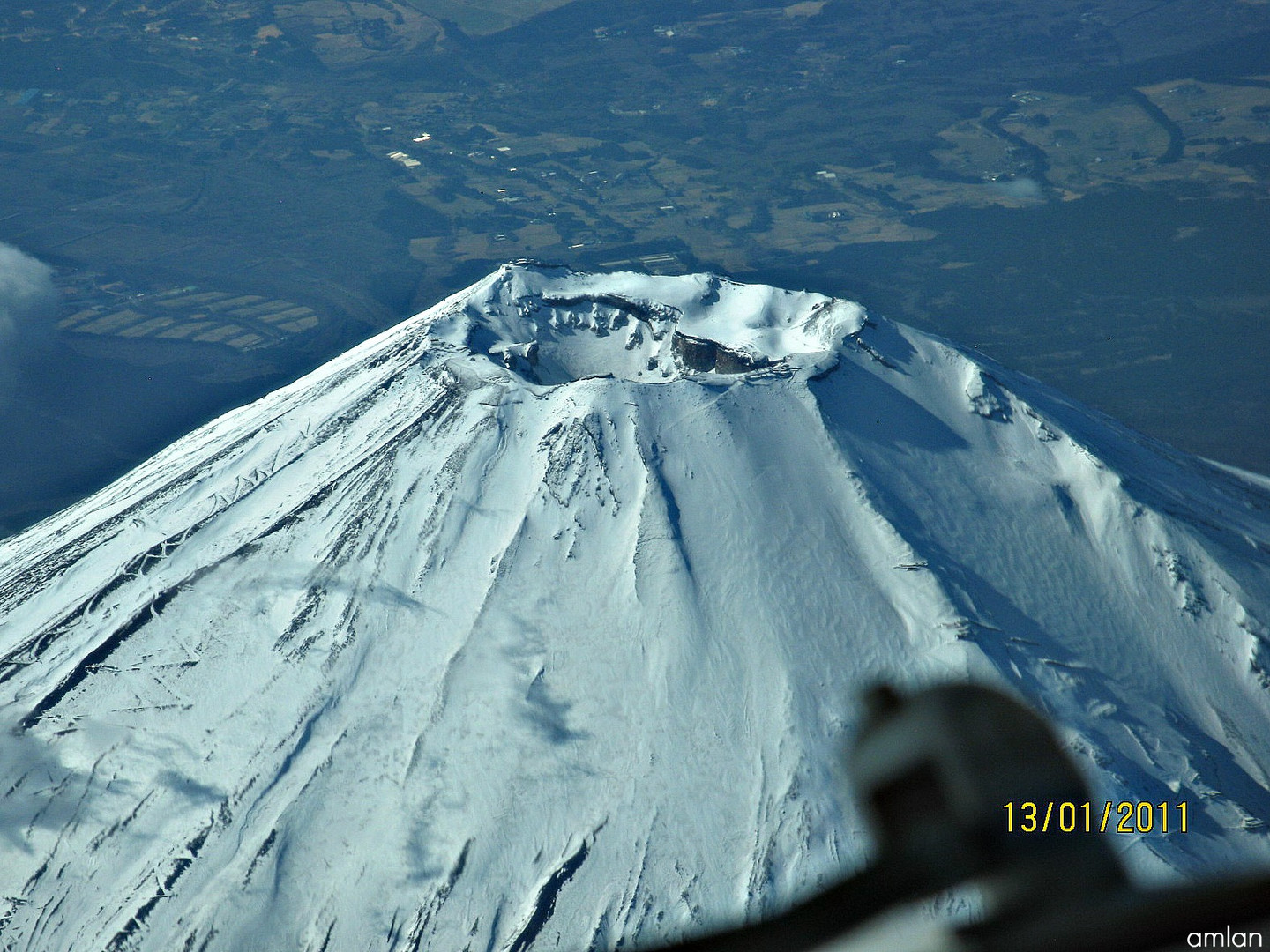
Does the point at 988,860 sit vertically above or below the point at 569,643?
above

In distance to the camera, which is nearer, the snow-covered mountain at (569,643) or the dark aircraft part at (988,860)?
the dark aircraft part at (988,860)

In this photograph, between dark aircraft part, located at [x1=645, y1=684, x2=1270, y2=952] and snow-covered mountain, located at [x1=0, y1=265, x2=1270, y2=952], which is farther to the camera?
snow-covered mountain, located at [x1=0, y1=265, x2=1270, y2=952]

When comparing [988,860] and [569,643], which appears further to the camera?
[569,643]

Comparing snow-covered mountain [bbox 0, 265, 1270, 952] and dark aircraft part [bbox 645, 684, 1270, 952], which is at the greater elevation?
dark aircraft part [bbox 645, 684, 1270, 952]

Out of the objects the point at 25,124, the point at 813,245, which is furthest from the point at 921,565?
the point at 25,124

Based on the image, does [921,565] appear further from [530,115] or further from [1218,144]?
[530,115]
